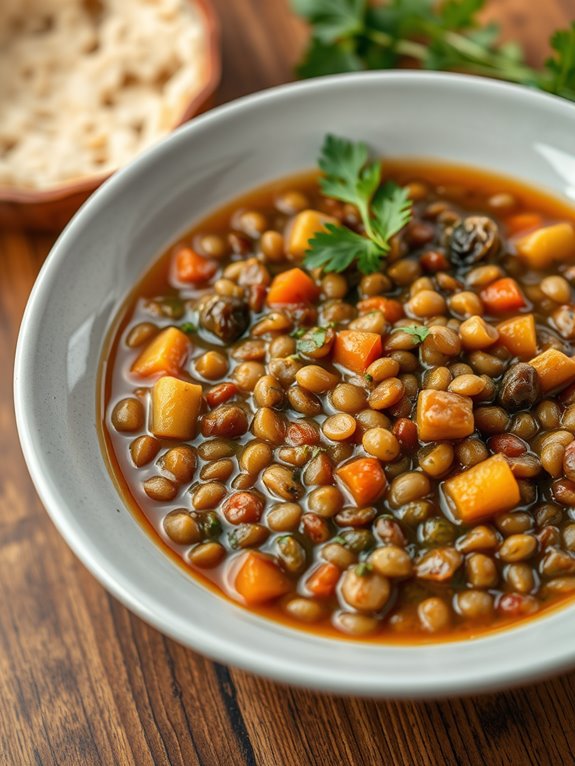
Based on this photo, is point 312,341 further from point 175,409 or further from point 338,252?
point 175,409

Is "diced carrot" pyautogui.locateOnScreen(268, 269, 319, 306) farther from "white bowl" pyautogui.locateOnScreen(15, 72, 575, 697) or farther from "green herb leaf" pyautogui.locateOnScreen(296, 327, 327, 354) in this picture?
"white bowl" pyautogui.locateOnScreen(15, 72, 575, 697)

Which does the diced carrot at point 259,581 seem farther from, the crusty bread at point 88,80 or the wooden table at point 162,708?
the crusty bread at point 88,80

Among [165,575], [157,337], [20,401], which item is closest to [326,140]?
[157,337]

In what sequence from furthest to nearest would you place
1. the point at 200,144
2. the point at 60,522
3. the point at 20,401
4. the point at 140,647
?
the point at 200,144
the point at 140,647
the point at 20,401
the point at 60,522

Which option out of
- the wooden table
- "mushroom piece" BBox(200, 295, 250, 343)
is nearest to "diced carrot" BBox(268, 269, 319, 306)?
"mushroom piece" BBox(200, 295, 250, 343)

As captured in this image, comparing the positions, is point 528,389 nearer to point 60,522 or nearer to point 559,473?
point 559,473

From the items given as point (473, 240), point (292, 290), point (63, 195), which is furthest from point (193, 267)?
point (473, 240)
